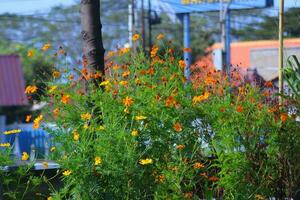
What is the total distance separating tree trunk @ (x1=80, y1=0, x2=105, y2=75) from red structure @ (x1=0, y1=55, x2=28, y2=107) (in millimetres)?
25892

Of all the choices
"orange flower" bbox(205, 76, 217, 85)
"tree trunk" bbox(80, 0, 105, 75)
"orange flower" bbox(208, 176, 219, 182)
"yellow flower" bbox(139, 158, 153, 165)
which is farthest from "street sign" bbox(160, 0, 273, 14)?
"yellow flower" bbox(139, 158, 153, 165)

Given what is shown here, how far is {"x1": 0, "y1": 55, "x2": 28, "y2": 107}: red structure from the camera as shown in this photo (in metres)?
32.2

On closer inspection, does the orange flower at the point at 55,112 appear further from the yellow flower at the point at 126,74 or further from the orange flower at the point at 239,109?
the orange flower at the point at 239,109

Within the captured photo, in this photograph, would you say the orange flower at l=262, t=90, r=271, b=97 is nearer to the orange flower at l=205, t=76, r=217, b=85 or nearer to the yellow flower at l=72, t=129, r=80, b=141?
the orange flower at l=205, t=76, r=217, b=85

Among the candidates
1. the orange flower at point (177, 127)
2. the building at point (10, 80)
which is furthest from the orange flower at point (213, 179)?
the building at point (10, 80)

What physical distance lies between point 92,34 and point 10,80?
26.8 meters

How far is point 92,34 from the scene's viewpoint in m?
6.54

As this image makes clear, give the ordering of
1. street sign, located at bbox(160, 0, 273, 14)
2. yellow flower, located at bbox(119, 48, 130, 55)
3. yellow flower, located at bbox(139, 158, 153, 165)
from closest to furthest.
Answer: yellow flower, located at bbox(139, 158, 153, 165)
yellow flower, located at bbox(119, 48, 130, 55)
street sign, located at bbox(160, 0, 273, 14)

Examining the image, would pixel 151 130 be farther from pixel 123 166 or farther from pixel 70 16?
pixel 70 16

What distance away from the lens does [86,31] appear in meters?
6.54

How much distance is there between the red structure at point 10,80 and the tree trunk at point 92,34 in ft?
84.9

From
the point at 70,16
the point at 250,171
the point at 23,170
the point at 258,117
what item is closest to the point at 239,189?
the point at 250,171

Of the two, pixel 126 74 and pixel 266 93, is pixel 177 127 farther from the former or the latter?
pixel 266 93

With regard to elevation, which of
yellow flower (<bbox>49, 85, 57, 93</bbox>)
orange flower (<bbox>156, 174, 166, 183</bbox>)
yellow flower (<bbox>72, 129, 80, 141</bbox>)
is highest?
yellow flower (<bbox>49, 85, 57, 93</bbox>)
